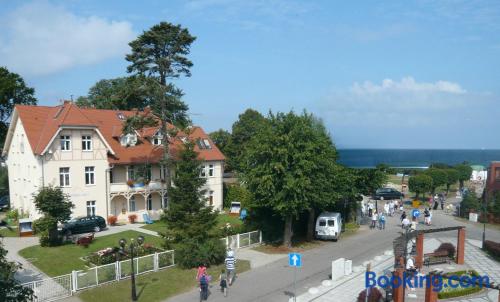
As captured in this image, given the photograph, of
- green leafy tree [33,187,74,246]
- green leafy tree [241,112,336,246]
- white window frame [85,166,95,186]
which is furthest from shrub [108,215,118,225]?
green leafy tree [241,112,336,246]

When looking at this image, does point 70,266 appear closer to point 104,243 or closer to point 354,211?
point 104,243

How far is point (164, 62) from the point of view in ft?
104

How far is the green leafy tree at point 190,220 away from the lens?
22031mm

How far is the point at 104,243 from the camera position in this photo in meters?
27.4

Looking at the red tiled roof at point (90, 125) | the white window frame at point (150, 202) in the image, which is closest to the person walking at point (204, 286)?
the red tiled roof at point (90, 125)

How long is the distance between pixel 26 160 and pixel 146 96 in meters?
12.2

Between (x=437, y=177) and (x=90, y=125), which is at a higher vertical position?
(x=90, y=125)

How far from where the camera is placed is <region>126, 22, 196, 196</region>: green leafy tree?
31.1m

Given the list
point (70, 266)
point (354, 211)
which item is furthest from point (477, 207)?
point (70, 266)

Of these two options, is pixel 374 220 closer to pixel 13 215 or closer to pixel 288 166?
pixel 288 166

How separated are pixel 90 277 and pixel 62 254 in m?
6.71

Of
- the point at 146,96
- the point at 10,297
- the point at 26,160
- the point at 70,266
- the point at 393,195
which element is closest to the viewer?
the point at 10,297

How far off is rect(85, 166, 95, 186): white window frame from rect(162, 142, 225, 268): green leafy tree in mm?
14048

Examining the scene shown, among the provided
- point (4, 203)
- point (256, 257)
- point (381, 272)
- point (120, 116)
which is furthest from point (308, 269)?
point (4, 203)
